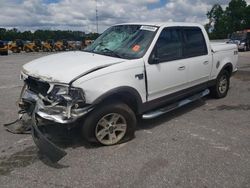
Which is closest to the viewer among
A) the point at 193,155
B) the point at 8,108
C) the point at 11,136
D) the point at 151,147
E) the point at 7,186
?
the point at 7,186

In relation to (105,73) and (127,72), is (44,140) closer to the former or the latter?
(105,73)

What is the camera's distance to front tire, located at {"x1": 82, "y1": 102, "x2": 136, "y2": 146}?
4.20 m

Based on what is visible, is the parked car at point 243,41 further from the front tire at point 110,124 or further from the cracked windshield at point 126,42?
the front tire at point 110,124

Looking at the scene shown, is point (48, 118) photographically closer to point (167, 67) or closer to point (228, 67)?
point (167, 67)

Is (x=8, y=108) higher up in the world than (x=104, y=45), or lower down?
lower down

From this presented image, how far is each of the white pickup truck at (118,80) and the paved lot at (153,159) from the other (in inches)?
11.2

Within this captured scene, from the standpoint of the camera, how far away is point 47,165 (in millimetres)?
3930

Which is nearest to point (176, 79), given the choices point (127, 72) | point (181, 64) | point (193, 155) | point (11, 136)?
point (181, 64)

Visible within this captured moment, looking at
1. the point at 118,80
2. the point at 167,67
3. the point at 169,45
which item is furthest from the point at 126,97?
the point at 169,45

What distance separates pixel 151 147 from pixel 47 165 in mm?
1538

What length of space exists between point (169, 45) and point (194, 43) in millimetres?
945

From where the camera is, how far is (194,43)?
6020mm

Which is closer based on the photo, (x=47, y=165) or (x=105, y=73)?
(x=47, y=165)

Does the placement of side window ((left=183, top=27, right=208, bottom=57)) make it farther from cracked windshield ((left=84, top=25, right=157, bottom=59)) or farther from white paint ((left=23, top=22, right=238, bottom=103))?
cracked windshield ((left=84, top=25, right=157, bottom=59))
